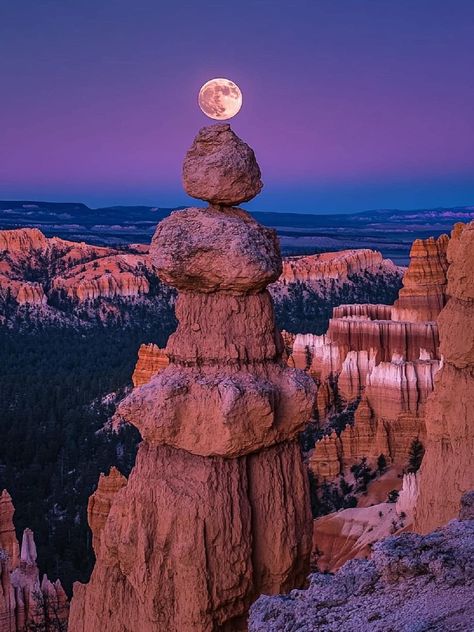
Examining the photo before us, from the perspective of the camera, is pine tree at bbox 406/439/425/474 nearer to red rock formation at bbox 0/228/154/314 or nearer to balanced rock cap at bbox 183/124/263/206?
balanced rock cap at bbox 183/124/263/206

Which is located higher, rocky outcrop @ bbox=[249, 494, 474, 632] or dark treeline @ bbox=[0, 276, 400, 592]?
rocky outcrop @ bbox=[249, 494, 474, 632]

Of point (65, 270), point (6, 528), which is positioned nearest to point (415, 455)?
point (6, 528)

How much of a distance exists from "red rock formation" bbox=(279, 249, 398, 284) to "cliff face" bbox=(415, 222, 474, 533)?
72.4 metres

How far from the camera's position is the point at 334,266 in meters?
84.9

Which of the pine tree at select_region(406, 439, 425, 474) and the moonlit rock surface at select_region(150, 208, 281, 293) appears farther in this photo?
the pine tree at select_region(406, 439, 425, 474)

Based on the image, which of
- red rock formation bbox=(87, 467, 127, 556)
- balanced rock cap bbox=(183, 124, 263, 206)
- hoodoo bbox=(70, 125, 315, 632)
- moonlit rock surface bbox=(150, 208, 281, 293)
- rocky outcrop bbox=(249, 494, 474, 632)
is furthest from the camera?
red rock formation bbox=(87, 467, 127, 556)

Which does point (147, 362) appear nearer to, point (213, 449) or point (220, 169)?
point (220, 169)

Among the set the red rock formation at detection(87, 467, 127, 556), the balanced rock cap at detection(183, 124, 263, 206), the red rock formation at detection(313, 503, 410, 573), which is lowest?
the red rock formation at detection(313, 503, 410, 573)

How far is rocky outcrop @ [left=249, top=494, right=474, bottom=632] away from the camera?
4125 millimetres

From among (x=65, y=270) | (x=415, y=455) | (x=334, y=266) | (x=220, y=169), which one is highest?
(x=220, y=169)

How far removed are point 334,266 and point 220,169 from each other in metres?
78.2

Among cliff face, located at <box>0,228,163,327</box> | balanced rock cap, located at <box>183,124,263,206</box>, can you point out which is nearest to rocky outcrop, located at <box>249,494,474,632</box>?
balanced rock cap, located at <box>183,124,263,206</box>

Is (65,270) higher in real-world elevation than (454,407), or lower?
lower

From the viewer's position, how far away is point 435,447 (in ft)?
32.6
